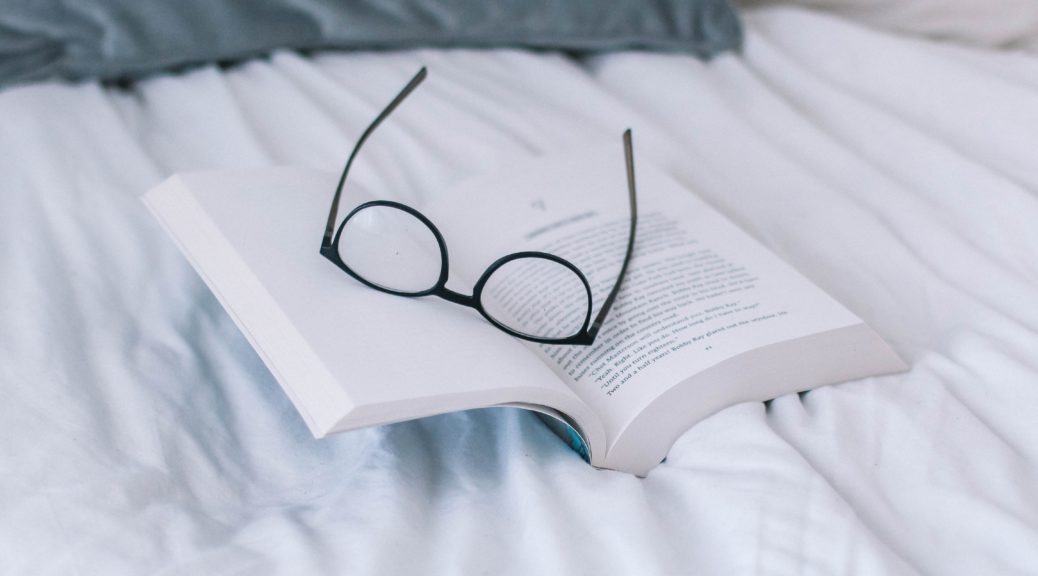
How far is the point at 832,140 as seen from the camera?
80 centimetres

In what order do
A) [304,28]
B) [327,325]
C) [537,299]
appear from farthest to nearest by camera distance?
[304,28], [537,299], [327,325]

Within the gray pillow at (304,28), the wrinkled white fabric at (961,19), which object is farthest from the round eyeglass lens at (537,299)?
the wrinkled white fabric at (961,19)

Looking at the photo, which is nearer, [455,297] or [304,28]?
[455,297]

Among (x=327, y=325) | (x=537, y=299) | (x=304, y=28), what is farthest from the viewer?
(x=304, y=28)

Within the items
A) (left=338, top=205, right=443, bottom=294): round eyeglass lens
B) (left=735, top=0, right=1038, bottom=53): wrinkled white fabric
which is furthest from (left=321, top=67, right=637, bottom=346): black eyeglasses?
(left=735, top=0, right=1038, bottom=53): wrinkled white fabric

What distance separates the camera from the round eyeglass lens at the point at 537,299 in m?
0.54

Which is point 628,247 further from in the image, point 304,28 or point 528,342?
point 304,28

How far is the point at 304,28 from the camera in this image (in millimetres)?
874

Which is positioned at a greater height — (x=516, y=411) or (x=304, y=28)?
(x=304, y=28)

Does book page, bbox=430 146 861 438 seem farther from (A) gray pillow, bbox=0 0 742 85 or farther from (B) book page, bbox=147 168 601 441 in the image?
(A) gray pillow, bbox=0 0 742 85

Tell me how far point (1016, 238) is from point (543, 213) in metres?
0.33

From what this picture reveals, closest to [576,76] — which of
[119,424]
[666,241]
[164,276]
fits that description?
[666,241]

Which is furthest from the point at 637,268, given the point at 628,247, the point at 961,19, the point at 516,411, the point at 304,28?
the point at 961,19

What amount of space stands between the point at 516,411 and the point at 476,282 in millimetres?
74
